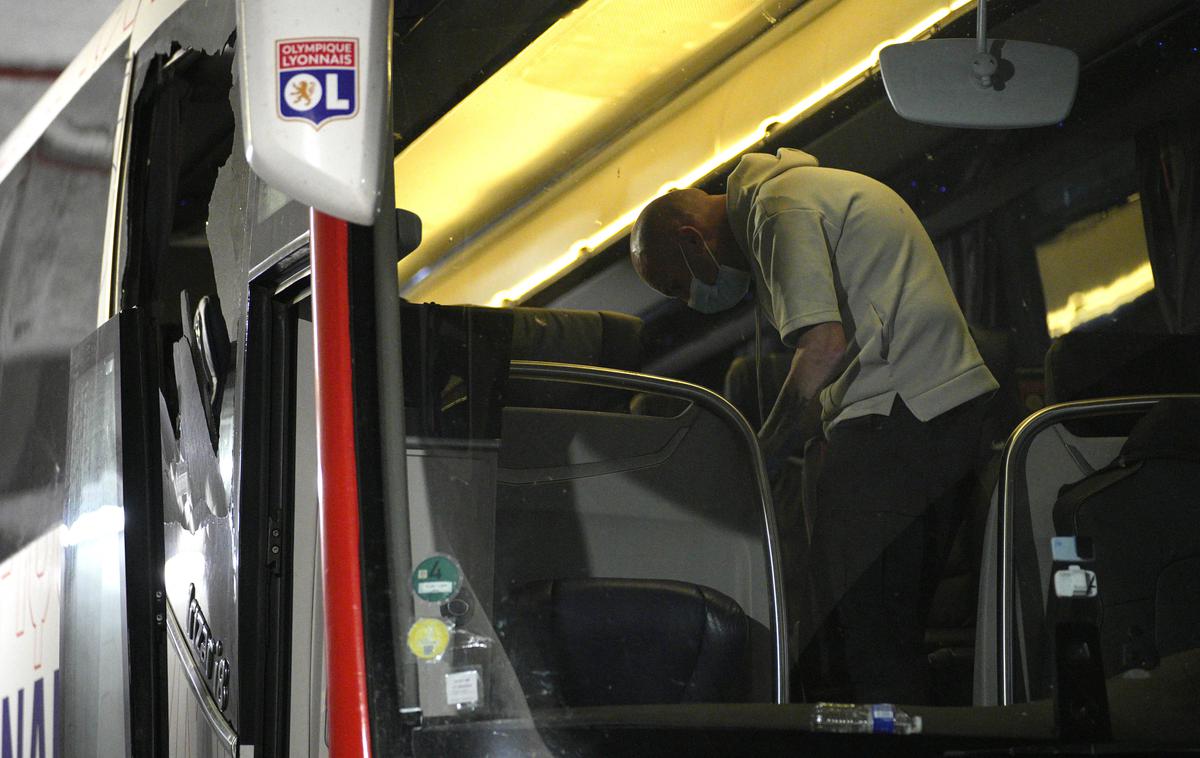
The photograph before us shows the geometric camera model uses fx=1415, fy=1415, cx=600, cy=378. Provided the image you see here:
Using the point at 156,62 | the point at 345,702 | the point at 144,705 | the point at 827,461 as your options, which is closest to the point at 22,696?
the point at 144,705

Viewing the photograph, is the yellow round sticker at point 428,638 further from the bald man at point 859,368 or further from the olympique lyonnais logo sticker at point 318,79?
the olympique lyonnais logo sticker at point 318,79

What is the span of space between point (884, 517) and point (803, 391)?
184 mm

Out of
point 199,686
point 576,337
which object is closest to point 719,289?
point 576,337

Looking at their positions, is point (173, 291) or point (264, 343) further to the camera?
point (173, 291)

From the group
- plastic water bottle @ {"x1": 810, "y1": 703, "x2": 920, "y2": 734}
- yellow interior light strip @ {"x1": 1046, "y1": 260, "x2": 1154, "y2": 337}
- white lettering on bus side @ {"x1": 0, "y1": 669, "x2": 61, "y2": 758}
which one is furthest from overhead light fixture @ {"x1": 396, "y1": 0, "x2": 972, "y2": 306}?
white lettering on bus side @ {"x1": 0, "y1": 669, "x2": 61, "y2": 758}

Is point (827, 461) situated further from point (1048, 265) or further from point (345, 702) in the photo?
point (345, 702)

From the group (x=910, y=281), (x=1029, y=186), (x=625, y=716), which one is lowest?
(x=625, y=716)

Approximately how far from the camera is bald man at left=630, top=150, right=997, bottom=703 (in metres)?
1.72

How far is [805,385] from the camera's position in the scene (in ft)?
5.80

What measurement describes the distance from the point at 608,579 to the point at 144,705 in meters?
0.95

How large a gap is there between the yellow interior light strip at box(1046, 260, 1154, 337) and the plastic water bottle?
50cm

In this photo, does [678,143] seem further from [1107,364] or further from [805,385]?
[1107,364]

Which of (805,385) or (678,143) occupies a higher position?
(678,143)

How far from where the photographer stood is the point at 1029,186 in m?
1.76
